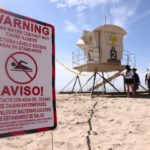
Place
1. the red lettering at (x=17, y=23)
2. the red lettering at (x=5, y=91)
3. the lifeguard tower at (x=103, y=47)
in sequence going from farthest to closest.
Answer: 1. the lifeguard tower at (x=103, y=47)
2. the red lettering at (x=17, y=23)
3. the red lettering at (x=5, y=91)

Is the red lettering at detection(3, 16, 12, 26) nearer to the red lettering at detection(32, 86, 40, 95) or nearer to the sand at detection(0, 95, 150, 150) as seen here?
the red lettering at detection(32, 86, 40, 95)

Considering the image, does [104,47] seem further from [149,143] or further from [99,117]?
[149,143]

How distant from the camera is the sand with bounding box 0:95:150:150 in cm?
692

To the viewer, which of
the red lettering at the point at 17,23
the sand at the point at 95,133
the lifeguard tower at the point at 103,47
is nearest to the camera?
the red lettering at the point at 17,23

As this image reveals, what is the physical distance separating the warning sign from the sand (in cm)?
406

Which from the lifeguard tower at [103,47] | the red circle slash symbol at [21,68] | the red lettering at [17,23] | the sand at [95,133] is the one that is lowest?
the sand at [95,133]

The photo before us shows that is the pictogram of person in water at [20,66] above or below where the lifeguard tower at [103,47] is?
below

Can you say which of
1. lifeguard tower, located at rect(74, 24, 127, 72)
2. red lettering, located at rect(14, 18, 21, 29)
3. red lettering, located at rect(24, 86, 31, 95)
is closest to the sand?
red lettering, located at rect(24, 86, 31, 95)

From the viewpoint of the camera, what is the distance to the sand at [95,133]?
22.7 ft

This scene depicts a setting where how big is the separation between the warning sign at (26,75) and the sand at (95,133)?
4.06 meters

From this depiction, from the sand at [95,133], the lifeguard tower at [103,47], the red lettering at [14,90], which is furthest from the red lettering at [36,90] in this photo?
the lifeguard tower at [103,47]

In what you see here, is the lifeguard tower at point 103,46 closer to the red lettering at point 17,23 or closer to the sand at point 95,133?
the sand at point 95,133

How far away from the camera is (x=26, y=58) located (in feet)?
9.07

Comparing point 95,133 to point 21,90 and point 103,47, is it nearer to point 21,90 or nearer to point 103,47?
point 21,90
